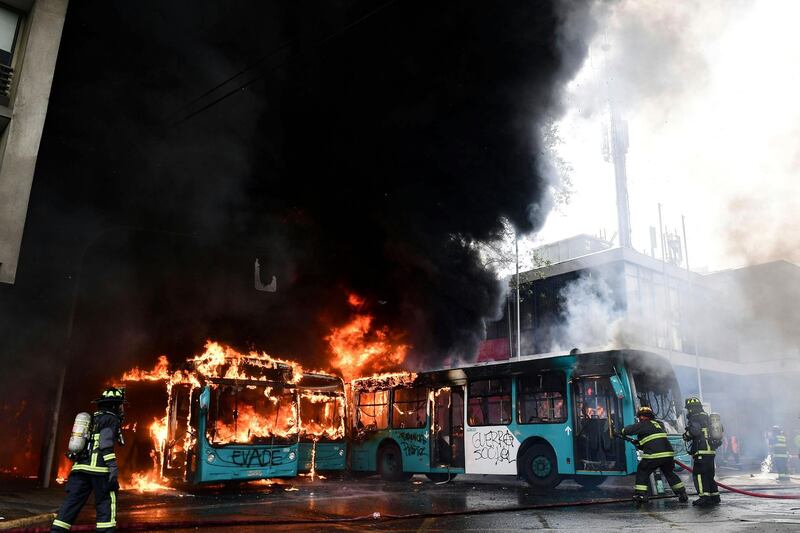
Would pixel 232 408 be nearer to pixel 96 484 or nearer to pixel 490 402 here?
pixel 490 402

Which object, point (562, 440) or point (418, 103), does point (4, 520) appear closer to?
point (562, 440)

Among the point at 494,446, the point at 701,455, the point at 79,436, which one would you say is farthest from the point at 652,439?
the point at 79,436

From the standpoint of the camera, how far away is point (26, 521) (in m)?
7.02

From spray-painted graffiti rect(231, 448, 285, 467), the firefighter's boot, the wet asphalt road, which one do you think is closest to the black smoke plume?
spray-painted graffiti rect(231, 448, 285, 467)

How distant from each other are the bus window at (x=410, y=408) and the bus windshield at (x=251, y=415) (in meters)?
3.26

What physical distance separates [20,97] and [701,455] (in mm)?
13171

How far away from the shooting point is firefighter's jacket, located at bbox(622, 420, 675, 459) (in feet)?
28.9

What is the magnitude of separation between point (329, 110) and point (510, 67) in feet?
15.7

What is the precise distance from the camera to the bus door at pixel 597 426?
10.9m

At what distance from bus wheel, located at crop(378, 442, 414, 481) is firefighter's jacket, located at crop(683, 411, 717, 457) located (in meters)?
7.02

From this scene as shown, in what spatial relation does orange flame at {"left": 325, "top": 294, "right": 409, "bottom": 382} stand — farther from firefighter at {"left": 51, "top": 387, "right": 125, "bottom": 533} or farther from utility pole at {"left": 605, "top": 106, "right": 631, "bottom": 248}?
utility pole at {"left": 605, "top": 106, "right": 631, "bottom": 248}

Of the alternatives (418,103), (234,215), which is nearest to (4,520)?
(234,215)

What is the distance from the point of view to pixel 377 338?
1870 cm

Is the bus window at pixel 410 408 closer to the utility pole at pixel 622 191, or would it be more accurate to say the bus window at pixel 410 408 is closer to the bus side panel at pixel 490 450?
the bus side panel at pixel 490 450
